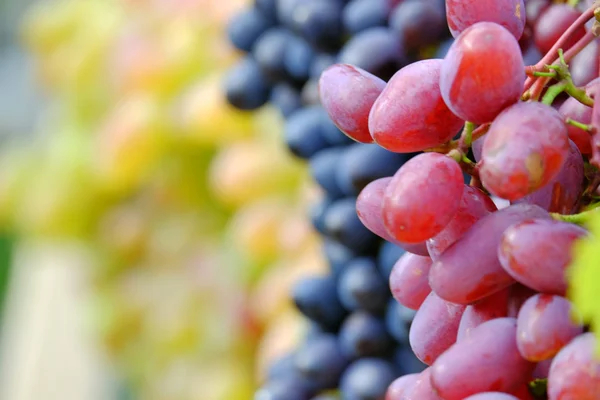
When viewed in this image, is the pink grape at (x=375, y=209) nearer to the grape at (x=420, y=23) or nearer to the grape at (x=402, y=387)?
the grape at (x=402, y=387)

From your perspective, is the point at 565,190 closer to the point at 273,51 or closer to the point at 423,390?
the point at 423,390

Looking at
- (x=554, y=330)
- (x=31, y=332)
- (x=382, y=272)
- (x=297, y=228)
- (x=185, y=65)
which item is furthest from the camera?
(x=31, y=332)

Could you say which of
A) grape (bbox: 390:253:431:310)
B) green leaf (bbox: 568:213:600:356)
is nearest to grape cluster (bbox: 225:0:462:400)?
grape (bbox: 390:253:431:310)

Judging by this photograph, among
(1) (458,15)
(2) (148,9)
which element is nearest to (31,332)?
(2) (148,9)

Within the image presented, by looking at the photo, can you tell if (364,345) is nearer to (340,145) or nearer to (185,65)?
(340,145)

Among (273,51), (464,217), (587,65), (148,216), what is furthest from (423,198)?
(148,216)

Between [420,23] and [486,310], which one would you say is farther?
[420,23]
